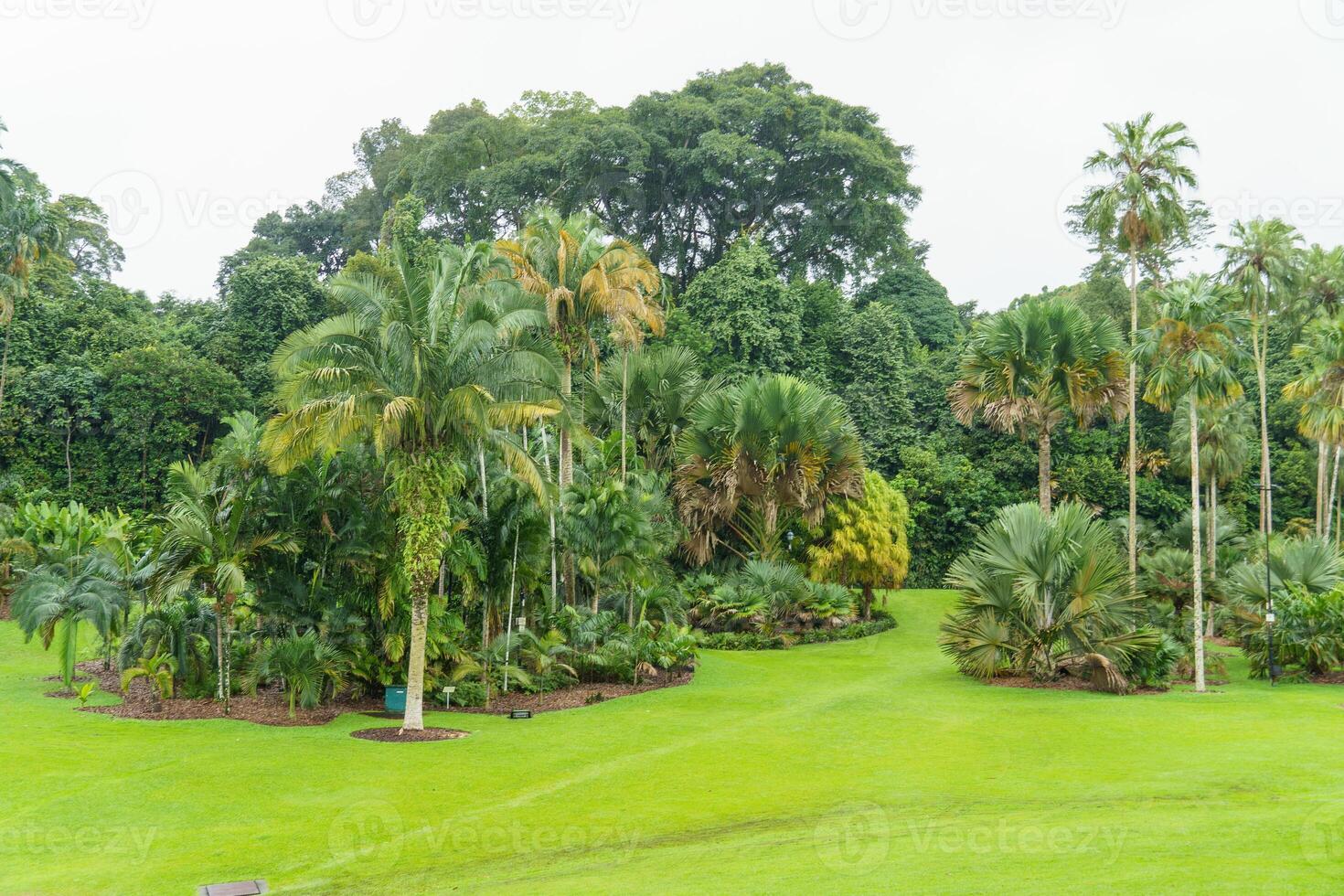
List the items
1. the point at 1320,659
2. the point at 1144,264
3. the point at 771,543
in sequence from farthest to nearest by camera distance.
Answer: the point at 1144,264
the point at 771,543
the point at 1320,659

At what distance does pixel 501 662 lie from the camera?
2070 cm

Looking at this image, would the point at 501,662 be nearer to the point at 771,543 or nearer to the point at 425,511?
the point at 425,511

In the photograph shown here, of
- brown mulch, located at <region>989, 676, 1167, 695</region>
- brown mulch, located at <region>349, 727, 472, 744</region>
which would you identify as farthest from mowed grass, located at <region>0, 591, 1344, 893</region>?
brown mulch, located at <region>989, 676, 1167, 695</region>

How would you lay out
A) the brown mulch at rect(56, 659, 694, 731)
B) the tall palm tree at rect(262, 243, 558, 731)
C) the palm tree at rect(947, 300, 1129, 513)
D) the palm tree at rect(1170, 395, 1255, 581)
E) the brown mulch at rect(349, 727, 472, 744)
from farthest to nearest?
the palm tree at rect(1170, 395, 1255, 581), the palm tree at rect(947, 300, 1129, 513), the brown mulch at rect(56, 659, 694, 731), the tall palm tree at rect(262, 243, 558, 731), the brown mulch at rect(349, 727, 472, 744)

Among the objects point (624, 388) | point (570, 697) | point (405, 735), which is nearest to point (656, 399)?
point (624, 388)

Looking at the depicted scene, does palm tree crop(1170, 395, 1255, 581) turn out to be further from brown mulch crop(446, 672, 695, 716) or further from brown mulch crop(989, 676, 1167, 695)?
brown mulch crop(446, 672, 695, 716)

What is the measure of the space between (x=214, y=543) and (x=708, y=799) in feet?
29.9

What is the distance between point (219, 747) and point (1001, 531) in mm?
15111

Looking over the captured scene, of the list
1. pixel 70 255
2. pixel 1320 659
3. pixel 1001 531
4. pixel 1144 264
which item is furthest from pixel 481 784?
pixel 70 255

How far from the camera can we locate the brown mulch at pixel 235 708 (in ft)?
56.9

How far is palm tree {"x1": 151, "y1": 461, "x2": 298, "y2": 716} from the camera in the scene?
55.7 feet

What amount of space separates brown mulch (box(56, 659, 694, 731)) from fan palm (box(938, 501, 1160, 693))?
638 centimetres

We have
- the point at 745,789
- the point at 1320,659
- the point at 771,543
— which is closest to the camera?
the point at 745,789

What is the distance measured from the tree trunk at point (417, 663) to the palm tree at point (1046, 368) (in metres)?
17.7
